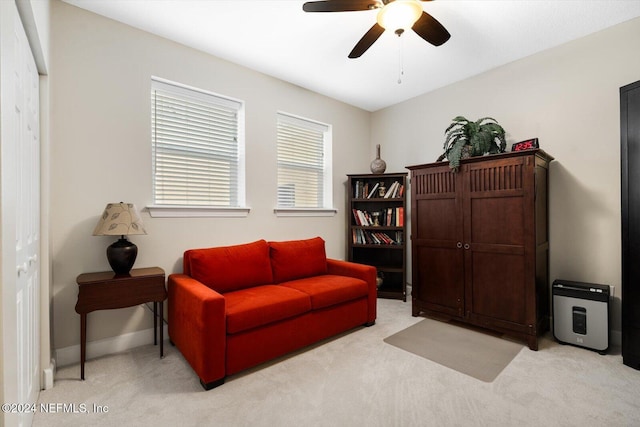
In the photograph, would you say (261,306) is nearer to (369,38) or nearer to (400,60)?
(369,38)

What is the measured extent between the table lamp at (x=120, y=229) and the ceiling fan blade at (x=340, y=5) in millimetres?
1919

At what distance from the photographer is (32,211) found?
1691 millimetres

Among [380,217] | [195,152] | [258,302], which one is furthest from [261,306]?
[380,217]

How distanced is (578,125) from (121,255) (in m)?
4.09

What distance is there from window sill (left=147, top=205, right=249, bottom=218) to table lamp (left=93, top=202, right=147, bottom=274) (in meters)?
0.34

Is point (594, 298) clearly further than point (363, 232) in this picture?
No

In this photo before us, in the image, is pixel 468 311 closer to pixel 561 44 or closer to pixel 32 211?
pixel 561 44

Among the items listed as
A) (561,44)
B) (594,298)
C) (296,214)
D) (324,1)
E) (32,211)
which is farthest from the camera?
(296,214)

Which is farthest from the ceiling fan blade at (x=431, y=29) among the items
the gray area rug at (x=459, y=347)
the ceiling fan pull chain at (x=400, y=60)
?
the gray area rug at (x=459, y=347)

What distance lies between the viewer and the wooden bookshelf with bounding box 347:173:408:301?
4.02 m

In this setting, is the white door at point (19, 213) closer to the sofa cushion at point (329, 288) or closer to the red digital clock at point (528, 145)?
the sofa cushion at point (329, 288)

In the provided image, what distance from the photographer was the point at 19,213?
136 centimetres

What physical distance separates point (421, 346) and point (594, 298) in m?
1.44

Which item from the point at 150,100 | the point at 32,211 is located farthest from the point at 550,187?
the point at 32,211
